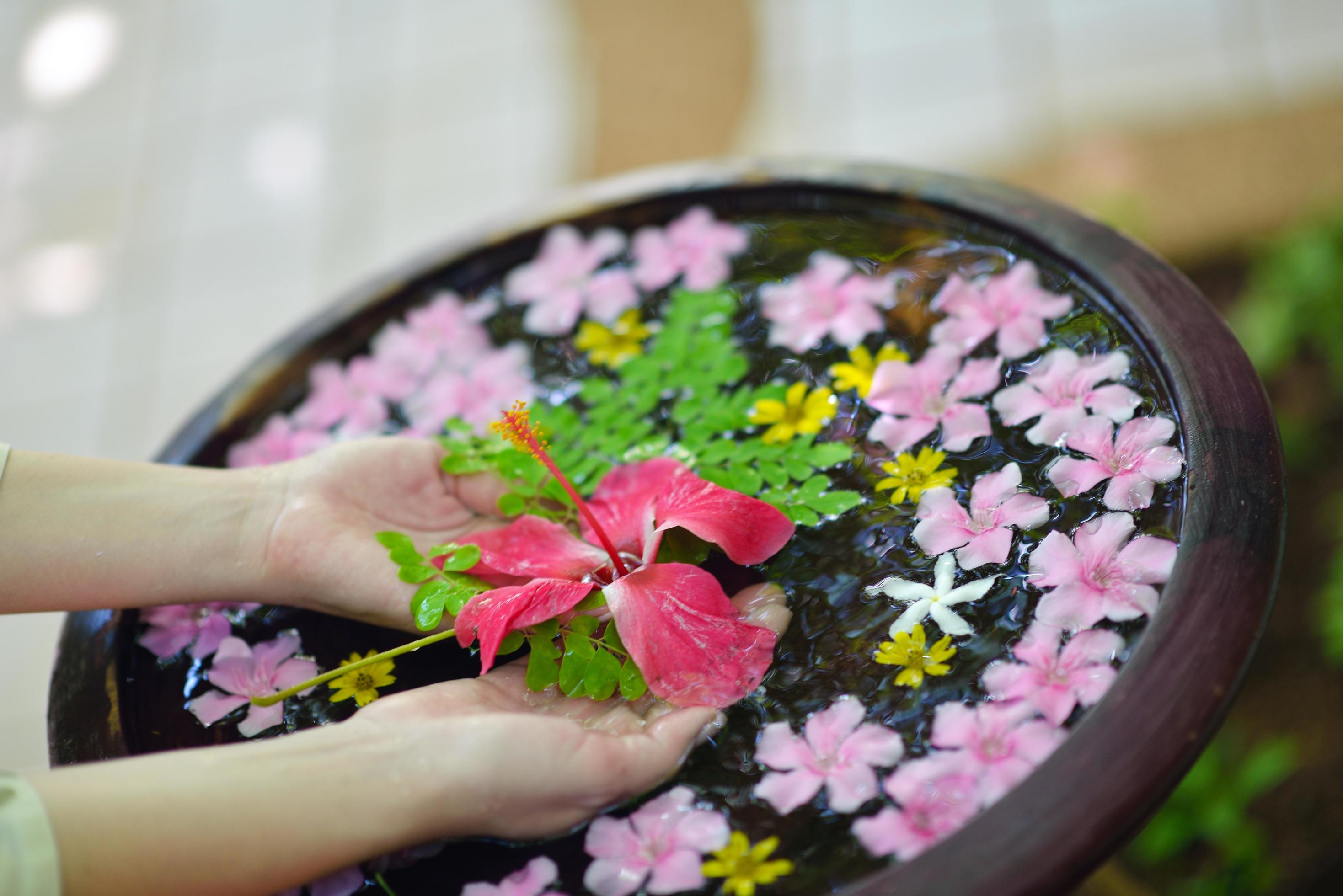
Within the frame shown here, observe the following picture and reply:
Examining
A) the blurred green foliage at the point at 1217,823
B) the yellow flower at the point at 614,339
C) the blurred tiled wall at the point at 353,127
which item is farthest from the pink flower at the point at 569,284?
the blurred tiled wall at the point at 353,127

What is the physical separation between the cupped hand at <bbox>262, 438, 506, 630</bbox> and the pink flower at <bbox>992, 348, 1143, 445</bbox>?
0.40 m

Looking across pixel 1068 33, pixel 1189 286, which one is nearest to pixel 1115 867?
pixel 1189 286

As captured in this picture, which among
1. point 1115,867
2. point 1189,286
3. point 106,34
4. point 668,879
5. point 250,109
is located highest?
point 106,34

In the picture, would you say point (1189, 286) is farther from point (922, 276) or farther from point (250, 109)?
point (250, 109)

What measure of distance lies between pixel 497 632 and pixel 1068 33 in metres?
2.00

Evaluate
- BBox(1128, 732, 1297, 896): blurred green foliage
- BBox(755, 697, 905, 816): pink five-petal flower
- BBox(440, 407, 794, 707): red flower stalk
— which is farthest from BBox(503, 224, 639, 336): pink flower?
BBox(1128, 732, 1297, 896): blurred green foliage

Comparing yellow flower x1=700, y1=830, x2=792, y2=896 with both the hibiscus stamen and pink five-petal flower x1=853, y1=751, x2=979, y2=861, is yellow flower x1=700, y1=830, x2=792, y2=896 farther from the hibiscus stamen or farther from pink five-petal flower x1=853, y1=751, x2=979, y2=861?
the hibiscus stamen

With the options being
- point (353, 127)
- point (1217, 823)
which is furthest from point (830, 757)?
point (353, 127)

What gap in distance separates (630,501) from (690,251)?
316 millimetres

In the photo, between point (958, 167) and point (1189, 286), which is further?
point (958, 167)

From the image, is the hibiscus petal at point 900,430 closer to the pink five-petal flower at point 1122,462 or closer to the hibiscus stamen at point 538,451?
the pink five-petal flower at point 1122,462

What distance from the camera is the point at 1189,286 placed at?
79 centimetres

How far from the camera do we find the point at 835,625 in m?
0.71

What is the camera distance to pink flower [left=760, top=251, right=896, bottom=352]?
0.90m
